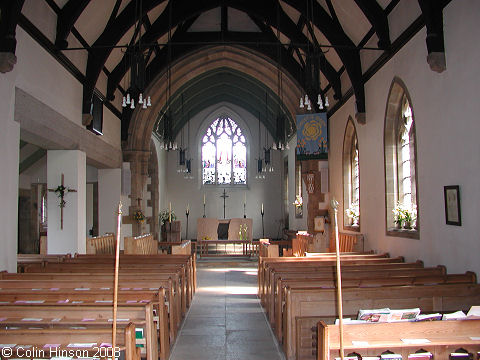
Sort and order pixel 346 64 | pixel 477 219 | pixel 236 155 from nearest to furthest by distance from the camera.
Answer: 1. pixel 477 219
2. pixel 346 64
3. pixel 236 155

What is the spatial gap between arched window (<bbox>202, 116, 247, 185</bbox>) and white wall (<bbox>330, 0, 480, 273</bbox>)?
1287 cm

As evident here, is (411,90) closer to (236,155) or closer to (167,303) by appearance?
(167,303)

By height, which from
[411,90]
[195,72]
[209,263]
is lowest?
[209,263]

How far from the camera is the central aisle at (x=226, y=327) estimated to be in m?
4.41

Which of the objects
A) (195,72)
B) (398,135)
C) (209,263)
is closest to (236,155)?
(195,72)

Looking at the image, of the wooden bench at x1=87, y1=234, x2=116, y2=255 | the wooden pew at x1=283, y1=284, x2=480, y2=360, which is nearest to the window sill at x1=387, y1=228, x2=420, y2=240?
the wooden pew at x1=283, y1=284, x2=480, y2=360

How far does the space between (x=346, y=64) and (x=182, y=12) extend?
3.89 m

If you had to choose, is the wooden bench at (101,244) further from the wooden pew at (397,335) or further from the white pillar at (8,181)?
the wooden pew at (397,335)

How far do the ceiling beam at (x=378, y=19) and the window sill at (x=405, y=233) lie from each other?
2999 millimetres

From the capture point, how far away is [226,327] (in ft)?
17.7

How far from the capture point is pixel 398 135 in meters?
8.09

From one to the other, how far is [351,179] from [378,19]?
12.9ft

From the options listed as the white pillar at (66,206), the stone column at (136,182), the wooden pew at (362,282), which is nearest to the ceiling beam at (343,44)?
the wooden pew at (362,282)

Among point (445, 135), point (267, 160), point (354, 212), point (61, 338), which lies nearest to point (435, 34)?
point (445, 135)
